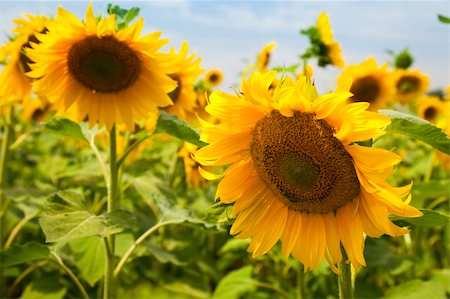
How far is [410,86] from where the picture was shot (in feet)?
15.7

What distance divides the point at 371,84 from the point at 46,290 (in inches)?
105

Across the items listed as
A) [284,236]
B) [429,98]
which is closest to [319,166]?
[284,236]

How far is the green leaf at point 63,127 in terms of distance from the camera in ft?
6.59

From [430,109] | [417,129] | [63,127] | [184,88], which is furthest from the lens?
[430,109]

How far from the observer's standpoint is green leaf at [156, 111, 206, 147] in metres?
1.70

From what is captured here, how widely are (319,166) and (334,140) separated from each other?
8 cm

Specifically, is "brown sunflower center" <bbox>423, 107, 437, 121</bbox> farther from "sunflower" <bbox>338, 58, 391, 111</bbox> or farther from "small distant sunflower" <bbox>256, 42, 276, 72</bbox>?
"small distant sunflower" <bbox>256, 42, 276, 72</bbox>

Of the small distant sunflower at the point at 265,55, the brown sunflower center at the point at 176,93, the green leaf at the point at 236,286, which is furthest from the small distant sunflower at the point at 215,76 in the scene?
the green leaf at the point at 236,286

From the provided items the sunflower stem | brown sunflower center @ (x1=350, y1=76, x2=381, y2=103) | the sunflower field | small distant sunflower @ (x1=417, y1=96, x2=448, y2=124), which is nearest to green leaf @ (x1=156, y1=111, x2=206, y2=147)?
the sunflower field

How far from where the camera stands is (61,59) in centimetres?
212

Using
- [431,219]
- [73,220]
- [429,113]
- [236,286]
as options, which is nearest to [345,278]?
[431,219]

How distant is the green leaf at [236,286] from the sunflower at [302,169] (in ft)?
4.23

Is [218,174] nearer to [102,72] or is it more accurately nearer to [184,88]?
[102,72]

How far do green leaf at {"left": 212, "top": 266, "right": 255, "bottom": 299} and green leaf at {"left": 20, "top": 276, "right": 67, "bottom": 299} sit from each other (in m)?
0.73
